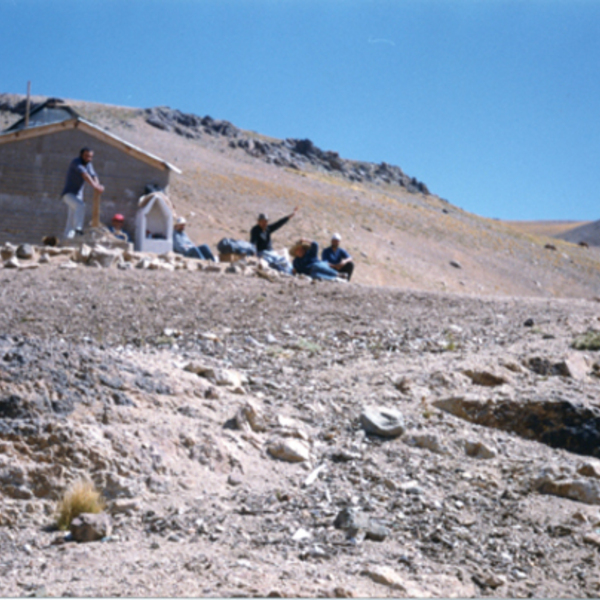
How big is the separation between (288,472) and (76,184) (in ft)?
29.2

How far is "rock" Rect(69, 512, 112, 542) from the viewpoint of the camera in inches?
126

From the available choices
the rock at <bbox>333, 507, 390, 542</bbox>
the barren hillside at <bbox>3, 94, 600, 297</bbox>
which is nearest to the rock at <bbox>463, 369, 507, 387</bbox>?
the rock at <bbox>333, 507, 390, 542</bbox>

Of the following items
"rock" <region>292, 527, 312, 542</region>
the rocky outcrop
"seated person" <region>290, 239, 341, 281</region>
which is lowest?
"rock" <region>292, 527, 312, 542</region>

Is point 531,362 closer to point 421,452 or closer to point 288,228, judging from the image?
point 421,452

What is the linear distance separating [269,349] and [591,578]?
158 inches

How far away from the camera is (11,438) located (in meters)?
3.68

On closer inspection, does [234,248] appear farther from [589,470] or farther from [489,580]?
[489,580]

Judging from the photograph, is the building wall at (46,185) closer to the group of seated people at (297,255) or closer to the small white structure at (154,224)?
the small white structure at (154,224)

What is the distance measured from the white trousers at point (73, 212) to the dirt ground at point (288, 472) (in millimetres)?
5122

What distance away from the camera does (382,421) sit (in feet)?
16.1

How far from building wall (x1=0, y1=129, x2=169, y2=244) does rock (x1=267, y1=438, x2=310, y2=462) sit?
12612 mm

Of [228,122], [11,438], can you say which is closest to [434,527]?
[11,438]

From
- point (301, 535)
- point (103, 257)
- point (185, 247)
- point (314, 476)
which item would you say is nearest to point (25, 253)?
point (103, 257)

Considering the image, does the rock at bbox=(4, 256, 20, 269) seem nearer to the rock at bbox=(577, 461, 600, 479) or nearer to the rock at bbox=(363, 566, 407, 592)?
the rock at bbox=(577, 461, 600, 479)
